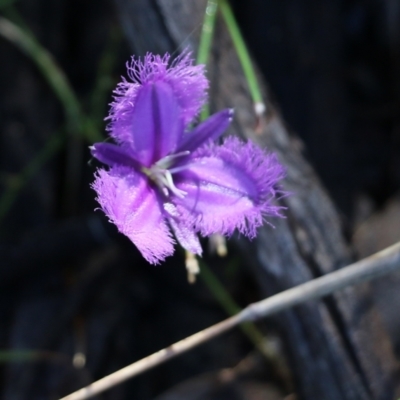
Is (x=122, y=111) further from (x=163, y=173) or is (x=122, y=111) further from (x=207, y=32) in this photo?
(x=207, y=32)

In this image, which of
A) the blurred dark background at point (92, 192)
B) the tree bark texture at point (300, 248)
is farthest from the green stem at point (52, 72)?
the tree bark texture at point (300, 248)

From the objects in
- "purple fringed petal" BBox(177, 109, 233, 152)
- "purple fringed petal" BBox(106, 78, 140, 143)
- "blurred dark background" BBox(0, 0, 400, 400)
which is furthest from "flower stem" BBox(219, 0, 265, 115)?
"blurred dark background" BBox(0, 0, 400, 400)

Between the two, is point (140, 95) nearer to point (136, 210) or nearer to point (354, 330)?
point (136, 210)

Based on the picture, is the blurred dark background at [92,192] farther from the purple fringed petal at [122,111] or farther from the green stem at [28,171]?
the purple fringed petal at [122,111]

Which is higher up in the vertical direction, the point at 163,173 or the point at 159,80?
the point at 159,80

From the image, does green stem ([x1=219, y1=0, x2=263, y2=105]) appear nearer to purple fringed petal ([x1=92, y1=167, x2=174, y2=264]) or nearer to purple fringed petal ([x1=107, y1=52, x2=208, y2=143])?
purple fringed petal ([x1=107, y1=52, x2=208, y2=143])

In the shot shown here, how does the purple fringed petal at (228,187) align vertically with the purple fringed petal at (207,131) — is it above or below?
below

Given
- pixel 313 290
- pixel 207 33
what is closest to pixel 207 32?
pixel 207 33

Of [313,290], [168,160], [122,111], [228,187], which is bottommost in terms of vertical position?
[313,290]
